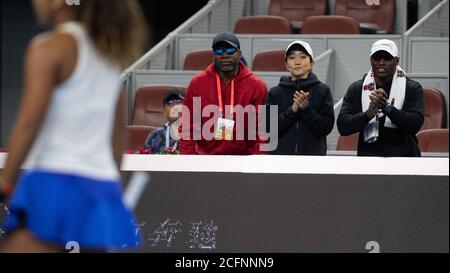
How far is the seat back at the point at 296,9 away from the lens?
9.55 metres

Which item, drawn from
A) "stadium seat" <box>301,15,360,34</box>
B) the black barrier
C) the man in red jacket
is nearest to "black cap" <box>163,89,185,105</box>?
the man in red jacket

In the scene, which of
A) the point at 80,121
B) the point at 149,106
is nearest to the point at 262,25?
the point at 149,106

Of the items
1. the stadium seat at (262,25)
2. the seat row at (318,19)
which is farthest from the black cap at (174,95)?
the stadium seat at (262,25)

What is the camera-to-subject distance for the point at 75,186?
130 inches

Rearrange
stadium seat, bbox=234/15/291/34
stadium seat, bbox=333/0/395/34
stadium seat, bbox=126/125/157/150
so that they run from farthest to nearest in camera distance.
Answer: stadium seat, bbox=234/15/291/34
stadium seat, bbox=333/0/395/34
stadium seat, bbox=126/125/157/150

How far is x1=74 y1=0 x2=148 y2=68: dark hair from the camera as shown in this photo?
3.39 metres

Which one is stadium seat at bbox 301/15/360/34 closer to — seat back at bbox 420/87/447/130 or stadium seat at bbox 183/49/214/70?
stadium seat at bbox 183/49/214/70

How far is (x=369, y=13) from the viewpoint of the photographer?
891cm

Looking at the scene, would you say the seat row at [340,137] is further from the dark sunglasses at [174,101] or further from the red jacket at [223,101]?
the red jacket at [223,101]

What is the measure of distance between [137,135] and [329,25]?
2375 millimetres

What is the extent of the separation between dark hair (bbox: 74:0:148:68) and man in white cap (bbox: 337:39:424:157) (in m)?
2.74

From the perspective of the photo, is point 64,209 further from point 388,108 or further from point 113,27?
point 388,108

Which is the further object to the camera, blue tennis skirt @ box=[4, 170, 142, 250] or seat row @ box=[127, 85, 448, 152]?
seat row @ box=[127, 85, 448, 152]
